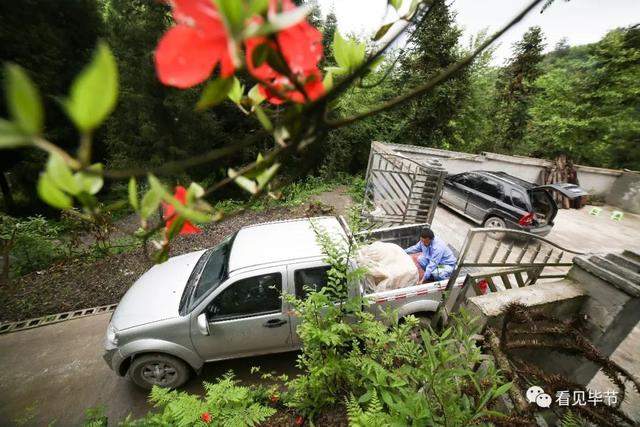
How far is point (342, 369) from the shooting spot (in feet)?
7.05

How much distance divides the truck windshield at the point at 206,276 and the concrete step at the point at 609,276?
3.52 meters

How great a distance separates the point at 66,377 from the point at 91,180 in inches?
191

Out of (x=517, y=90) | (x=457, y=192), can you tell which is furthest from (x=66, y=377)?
(x=517, y=90)

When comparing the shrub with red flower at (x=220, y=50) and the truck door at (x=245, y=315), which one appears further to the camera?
the truck door at (x=245, y=315)

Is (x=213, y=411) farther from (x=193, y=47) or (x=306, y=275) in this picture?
(x=193, y=47)

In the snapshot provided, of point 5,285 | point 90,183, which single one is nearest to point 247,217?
point 5,285

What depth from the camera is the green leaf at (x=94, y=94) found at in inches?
13.2

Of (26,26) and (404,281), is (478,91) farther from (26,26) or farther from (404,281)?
(26,26)

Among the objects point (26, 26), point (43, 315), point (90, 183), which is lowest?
point (43, 315)

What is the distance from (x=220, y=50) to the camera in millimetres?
440

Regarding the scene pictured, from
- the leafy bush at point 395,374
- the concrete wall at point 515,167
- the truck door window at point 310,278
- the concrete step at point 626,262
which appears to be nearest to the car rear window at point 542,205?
the concrete wall at point 515,167

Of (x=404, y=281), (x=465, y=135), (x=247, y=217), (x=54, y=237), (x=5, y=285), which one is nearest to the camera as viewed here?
(x=404, y=281)

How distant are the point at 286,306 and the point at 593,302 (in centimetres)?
287

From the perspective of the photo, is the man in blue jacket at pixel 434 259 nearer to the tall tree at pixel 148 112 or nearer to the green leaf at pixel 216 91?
the green leaf at pixel 216 91
